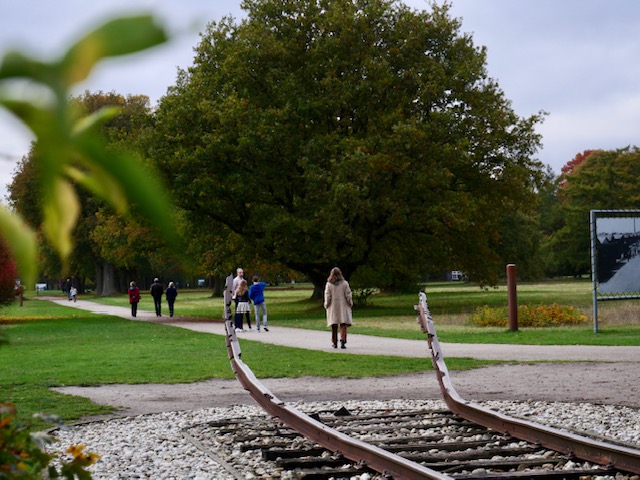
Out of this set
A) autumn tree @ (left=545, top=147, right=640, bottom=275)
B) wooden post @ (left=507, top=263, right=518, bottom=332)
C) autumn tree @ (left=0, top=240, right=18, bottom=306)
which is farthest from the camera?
autumn tree @ (left=545, top=147, right=640, bottom=275)

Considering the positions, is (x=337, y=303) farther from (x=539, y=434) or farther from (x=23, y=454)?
(x=23, y=454)

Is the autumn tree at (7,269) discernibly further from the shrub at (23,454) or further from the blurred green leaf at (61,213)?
the shrub at (23,454)

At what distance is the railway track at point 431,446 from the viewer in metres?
6.47

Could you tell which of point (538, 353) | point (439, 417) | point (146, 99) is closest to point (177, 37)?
point (439, 417)

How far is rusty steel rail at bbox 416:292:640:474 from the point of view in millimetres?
6543

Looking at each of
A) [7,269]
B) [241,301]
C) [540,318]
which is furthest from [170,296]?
[7,269]

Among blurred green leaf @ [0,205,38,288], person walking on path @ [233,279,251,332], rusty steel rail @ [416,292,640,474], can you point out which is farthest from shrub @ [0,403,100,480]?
person walking on path @ [233,279,251,332]

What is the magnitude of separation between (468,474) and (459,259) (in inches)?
1455

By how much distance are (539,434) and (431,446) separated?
35.7 inches

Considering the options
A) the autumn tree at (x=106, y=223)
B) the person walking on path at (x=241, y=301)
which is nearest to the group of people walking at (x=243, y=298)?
the person walking on path at (x=241, y=301)

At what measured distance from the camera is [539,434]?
7.69 m

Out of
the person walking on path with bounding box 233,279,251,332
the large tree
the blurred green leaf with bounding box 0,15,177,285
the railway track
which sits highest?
the large tree

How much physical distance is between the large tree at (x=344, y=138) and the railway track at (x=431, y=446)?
25673mm

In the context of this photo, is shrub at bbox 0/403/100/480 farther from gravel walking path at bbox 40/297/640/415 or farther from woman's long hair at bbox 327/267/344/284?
woman's long hair at bbox 327/267/344/284
